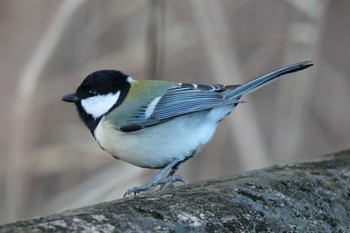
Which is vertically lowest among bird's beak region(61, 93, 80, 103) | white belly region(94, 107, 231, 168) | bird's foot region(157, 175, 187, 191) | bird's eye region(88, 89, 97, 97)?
bird's foot region(157, 175, 187, 191)

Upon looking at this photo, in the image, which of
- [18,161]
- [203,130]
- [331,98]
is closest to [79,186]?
Result: [18,161]

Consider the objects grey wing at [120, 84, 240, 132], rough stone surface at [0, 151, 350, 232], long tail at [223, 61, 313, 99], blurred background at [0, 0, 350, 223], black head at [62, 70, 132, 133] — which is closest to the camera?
rough stone surface at [0, 151, 350, 232]

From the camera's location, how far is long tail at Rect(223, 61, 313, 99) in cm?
184

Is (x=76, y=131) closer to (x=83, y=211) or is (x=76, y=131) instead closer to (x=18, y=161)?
(x=18, y=161)

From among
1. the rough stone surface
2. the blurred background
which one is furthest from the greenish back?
the rough stone surface

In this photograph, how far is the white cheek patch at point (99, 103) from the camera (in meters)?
2.07

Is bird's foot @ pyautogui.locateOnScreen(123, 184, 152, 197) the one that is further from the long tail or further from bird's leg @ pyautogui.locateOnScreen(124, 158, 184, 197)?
the long tail

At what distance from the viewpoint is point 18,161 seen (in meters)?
2.46

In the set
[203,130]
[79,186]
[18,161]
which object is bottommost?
[79,186]

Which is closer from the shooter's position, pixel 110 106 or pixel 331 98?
pixel 110 106

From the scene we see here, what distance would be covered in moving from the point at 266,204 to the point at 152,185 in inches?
23.3

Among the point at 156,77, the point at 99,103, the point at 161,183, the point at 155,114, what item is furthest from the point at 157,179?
the point at 156,77

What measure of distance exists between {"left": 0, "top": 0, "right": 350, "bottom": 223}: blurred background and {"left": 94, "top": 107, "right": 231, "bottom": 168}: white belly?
Answer: 0.43m

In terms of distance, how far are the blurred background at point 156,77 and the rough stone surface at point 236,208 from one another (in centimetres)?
111
